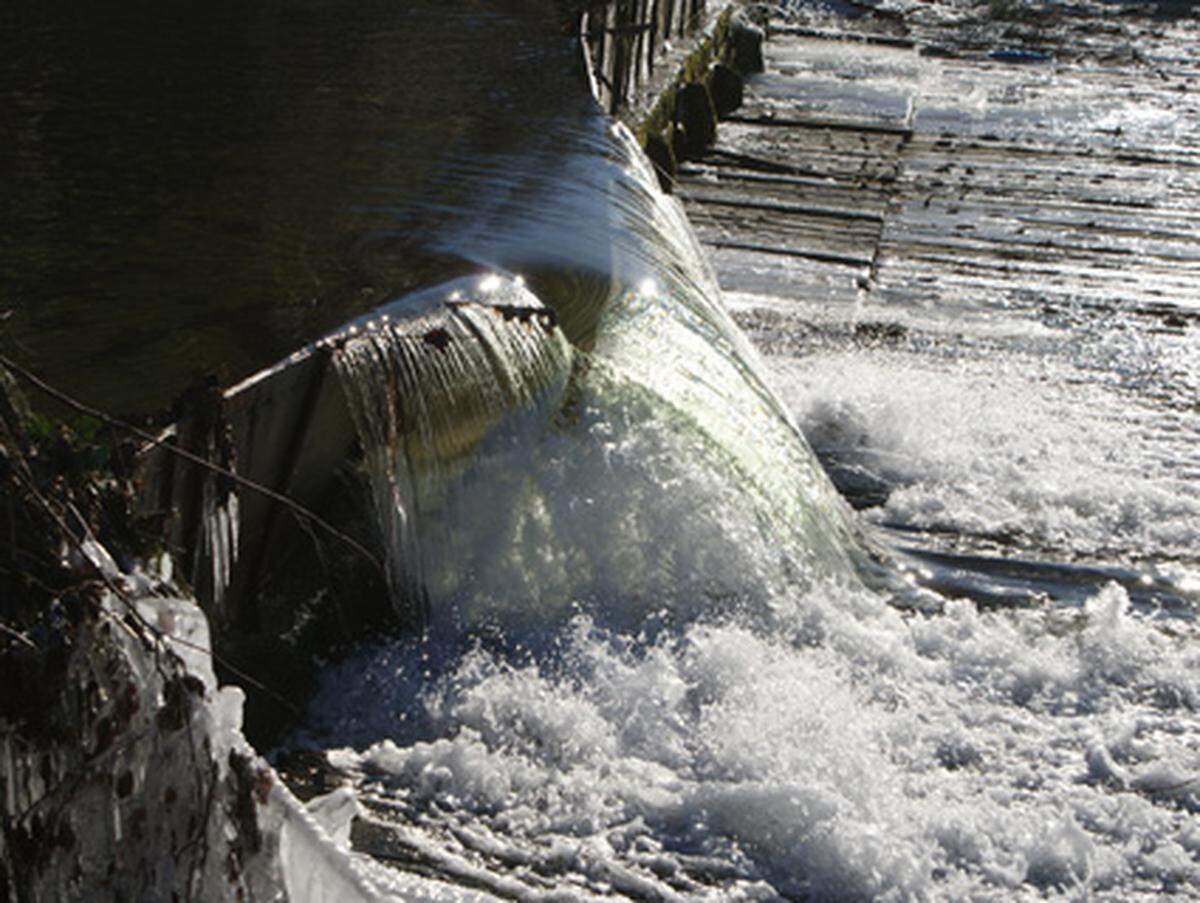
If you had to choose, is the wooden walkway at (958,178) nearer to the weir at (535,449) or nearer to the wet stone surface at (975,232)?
the wet stone surface at (975,232)

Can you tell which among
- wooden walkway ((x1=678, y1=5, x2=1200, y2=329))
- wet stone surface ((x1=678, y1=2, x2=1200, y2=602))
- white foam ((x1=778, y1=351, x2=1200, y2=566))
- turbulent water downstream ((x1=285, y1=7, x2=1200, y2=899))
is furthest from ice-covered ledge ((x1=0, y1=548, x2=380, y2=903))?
wooden walkway ((x1=678, y1=5, x2=1200, y2=329))

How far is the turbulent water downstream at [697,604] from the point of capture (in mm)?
4480

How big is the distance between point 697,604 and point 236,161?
3.12 metres

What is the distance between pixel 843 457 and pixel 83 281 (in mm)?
3298

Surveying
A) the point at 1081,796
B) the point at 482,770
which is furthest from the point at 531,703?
the point at 1081,796

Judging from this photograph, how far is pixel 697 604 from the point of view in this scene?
17.9ft

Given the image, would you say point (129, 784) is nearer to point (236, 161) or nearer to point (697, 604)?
point (697, 604)

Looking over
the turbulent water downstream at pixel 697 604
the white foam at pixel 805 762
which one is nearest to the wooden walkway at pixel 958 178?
the turbulent water downstream at pixel 697 604

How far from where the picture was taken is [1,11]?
9.47 metres

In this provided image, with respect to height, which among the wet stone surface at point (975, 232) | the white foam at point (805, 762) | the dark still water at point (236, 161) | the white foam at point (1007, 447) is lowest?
the white foam at point (805, 762)

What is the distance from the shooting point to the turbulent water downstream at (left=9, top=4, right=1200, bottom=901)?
4.48 meters

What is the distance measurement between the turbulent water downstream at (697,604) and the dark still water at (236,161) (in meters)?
0.07

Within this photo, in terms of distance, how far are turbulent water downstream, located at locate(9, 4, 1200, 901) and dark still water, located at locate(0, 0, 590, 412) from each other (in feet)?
0.21

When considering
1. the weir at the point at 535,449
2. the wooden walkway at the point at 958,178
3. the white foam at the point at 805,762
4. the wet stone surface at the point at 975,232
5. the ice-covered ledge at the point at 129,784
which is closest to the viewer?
the ice-covered ledge at the point at 129,784
